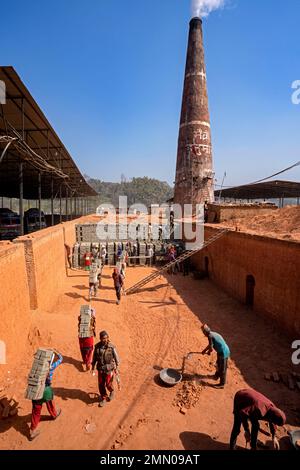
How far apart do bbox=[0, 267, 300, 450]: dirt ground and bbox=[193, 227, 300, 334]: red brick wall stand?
754mm

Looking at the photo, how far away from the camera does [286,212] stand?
17.3 metres

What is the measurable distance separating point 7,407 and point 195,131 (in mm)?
28297

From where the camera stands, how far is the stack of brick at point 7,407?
5759mm

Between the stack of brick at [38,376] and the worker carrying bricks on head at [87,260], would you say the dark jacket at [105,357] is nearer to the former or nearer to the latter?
the stack of brick at [38,376]

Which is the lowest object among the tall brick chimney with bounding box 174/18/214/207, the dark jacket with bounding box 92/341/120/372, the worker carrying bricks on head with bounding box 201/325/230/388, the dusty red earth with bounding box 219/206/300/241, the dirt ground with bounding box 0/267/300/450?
the dirt ground with bounding box 0/267/300/450

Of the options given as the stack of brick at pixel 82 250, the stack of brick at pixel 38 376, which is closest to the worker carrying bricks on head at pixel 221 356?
the stack of brick at pixel 38 376

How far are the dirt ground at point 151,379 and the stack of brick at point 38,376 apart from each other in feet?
3.57

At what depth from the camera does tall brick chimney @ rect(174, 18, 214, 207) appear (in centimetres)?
2823

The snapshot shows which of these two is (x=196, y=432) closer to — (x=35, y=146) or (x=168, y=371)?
(x=168, y=371)

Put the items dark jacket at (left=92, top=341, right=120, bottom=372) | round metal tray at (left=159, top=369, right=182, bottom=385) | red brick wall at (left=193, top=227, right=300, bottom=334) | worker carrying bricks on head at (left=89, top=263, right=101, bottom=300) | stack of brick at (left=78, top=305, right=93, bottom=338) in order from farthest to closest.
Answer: worker carrying bricks on head at (left=89, top=263, right=101, bottom=300)
red brick wall at (left=193, top=227, right=300, bottom=334)
stack of brick at (left=78, top=305, right=93, bottom=338)
round metal tray at (left=159, top=369, right=182, bottom=385)
dark jacket at (left=92, top=341, right=120, bottom=372)

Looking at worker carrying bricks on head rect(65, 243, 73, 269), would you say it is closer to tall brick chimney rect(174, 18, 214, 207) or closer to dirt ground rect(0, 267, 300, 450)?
dirt ground rect(0, 267, 300, 450)

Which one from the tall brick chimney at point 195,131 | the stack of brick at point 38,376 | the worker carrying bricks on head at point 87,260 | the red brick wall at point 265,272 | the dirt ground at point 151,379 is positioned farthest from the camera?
the tall brick chimney at point 195,131

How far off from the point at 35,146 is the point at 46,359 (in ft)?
55.9

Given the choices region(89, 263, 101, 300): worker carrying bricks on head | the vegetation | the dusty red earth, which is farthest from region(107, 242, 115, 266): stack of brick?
the vegetation
